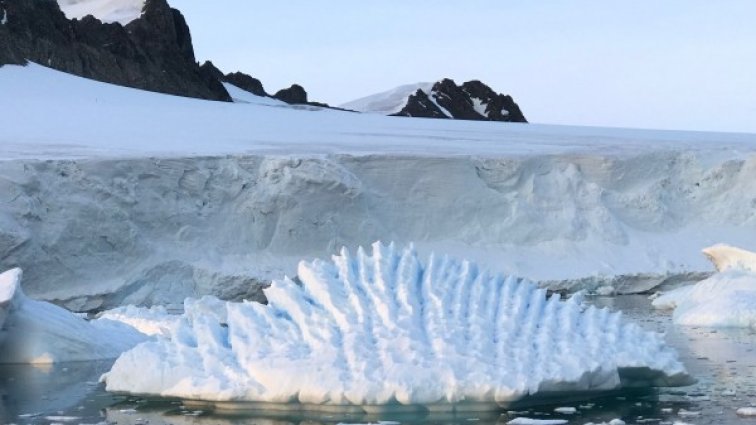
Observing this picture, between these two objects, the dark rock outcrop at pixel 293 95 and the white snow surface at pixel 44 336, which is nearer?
the white snow surface at pixel 44 336

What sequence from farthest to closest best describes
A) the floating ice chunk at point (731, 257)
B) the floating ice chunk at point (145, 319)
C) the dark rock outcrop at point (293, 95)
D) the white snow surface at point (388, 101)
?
1. the white snow surface at point (388, 101)
2. the dark rock outcrop at point (293, 95)
3. the floating ice chunk at point (731, 257)
4. the floating ice chunk at point (145, 319)

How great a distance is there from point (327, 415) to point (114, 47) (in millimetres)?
22708

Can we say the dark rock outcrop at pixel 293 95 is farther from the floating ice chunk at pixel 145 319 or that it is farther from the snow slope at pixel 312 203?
the floating ice chunk at pixel 145 319

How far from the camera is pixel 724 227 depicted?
47.0 feet

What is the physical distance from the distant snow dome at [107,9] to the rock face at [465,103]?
7.89 metres

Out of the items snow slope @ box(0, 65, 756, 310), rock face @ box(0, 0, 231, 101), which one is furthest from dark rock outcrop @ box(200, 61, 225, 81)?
snow slope @ box(0, 65, 756, 310)

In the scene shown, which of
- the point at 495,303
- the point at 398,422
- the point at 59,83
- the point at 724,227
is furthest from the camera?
the point at 59,83

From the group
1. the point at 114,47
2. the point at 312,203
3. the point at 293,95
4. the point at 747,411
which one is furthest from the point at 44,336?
the point at 293,95

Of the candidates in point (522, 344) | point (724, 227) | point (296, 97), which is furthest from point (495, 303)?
point (296, 97)

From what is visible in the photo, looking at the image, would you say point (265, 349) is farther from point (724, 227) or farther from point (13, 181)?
point (724, 227)

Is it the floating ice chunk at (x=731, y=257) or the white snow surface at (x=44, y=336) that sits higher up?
the floating ice chunk at (x=731, y=257)

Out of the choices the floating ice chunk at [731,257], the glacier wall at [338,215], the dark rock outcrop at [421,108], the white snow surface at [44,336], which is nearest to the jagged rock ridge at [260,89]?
the dark rock outcrop at [421,108]

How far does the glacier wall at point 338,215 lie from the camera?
36.7 feet

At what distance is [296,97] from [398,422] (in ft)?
93.4
